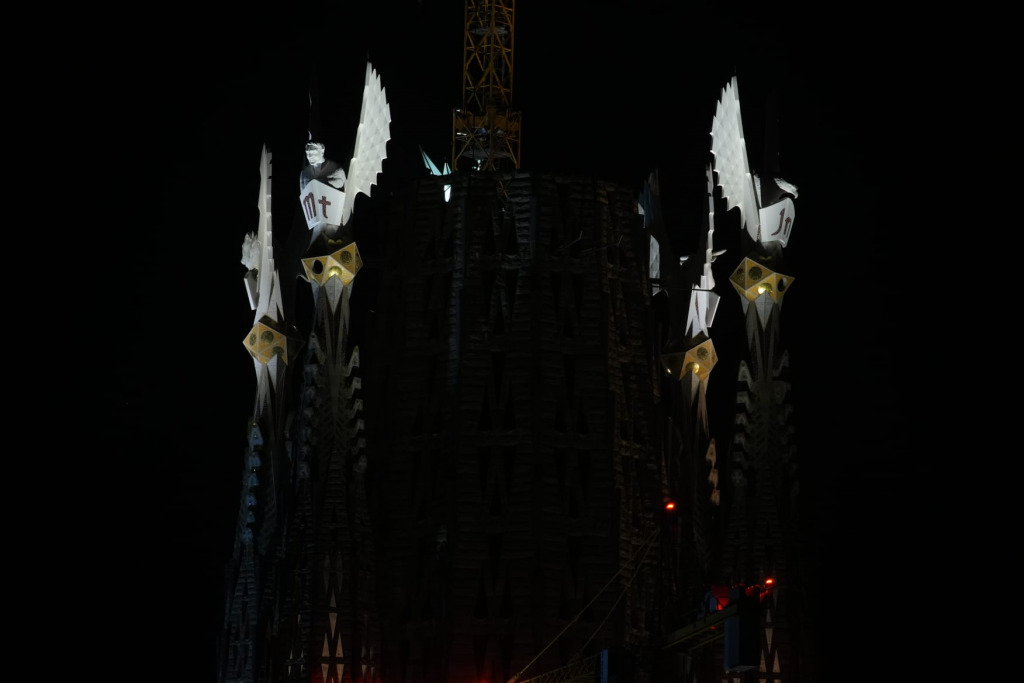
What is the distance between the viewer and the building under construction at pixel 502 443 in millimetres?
80062

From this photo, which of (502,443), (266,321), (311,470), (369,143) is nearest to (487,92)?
(369,143)

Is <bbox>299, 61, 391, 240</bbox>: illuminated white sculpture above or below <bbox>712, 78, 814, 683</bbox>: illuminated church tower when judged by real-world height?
above

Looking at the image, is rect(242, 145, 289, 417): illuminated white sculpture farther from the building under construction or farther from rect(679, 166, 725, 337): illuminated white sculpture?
rect(679, 166, 725, 337): illuminated white sculpture

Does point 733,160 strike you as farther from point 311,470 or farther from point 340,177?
point 311,470

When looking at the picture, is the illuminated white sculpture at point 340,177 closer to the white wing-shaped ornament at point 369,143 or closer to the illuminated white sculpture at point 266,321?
the white wing-shaped ornament at point 369,143

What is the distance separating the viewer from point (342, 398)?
82125 millimetres

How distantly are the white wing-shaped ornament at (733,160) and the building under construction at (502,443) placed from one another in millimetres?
125

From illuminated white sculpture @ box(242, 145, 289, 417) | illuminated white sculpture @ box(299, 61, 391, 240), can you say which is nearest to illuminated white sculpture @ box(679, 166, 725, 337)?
illuminated white sculpture @ box(299, 61, 391, 240)

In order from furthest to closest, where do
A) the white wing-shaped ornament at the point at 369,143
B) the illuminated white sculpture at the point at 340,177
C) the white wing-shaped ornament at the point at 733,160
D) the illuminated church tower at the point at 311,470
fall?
the white wing-shaped ornament at the point at 733,160 < the white wing-shaped ornament at the point at 369,143 < the illuminated white sculpture at the point at 340,177 < the illuminated church tower at the point at 311,470

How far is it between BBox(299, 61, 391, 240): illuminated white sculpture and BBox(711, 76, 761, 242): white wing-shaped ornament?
38.6 ft

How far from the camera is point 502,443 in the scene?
82.2m

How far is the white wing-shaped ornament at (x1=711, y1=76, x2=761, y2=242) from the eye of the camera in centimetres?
8688

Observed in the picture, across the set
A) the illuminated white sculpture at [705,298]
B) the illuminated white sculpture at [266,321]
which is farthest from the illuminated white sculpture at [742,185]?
the illuminated white sculpture at [266,321]

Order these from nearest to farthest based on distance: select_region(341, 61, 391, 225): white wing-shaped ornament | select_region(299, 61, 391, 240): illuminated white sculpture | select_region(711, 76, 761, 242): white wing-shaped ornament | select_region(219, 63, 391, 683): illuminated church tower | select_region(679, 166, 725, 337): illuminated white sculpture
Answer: select_region(219, 63, 391, 683): illuminated church tower
select_region(299, 61, 391, 240): illuminated white sculpture
select_region(341, 61, 391, 225): white wing-shaped ornament
select_region(711, 76, 761, 242): white wing-shaped ornament
select_region(679, 166, 725, 337): illuminated white sculpture
